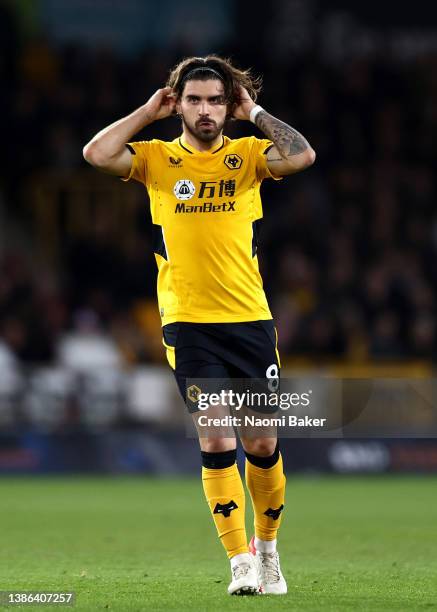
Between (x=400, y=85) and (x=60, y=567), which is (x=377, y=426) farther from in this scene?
(x=60, y=567)

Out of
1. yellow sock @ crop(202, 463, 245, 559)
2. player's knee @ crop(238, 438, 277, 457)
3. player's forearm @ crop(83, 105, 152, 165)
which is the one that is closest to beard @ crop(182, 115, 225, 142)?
player's forearm @ crop(83, 105, 152, 165)

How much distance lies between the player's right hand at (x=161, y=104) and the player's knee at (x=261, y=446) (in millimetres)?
1630

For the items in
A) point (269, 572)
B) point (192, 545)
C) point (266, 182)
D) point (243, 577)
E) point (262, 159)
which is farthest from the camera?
point (266, 182)

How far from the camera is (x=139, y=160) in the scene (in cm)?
668

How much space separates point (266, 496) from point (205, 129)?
1.81 metres

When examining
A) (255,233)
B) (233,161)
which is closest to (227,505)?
(255,233)

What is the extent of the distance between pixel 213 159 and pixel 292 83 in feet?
41.7

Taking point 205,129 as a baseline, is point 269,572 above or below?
below

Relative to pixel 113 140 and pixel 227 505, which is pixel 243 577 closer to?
pixel 227 505

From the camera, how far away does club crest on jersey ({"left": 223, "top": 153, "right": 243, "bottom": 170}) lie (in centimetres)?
660

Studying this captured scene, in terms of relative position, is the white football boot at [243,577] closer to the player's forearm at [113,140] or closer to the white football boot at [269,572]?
the white football boot at [269,572]

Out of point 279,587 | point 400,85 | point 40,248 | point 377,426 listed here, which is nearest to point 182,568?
point 279,587

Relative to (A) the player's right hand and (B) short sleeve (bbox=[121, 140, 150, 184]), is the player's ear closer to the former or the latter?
(A) the player's right hand

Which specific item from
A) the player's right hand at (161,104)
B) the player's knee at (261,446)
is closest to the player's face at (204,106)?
the player's right hand at (161,104)
